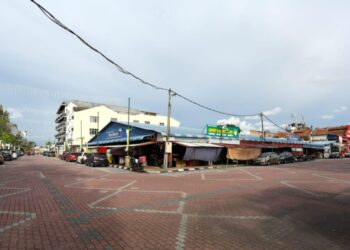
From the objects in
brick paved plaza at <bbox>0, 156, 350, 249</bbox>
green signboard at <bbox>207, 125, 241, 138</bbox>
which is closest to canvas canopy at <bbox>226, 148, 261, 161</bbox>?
green signboard at <bbox>207, 125, 241, 138</bbox>

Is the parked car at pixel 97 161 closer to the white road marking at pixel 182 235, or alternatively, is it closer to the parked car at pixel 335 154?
the white road marking at pixel 182 235

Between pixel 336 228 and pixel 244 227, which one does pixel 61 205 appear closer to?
pixel 244 227

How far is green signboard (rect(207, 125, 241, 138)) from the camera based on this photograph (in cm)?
3300

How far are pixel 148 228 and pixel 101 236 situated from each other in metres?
→ 1.13

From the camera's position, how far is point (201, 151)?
2978 centimetres

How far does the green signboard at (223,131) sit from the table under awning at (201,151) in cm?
195

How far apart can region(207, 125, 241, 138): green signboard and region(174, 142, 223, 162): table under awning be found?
1952 mm

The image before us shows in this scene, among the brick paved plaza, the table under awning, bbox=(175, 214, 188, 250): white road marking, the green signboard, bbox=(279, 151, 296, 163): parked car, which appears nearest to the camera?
bbox=(175, 214, 188, 250): white road marking

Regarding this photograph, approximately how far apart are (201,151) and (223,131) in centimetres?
558

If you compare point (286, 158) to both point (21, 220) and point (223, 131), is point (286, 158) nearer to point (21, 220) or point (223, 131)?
point (223, 131)

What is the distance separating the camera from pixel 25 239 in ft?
18.2

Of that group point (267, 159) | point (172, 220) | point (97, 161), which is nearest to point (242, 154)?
point (267, 159)

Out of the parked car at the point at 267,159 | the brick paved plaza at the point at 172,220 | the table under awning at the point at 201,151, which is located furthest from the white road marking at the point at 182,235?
the parked car at the point at 267,159

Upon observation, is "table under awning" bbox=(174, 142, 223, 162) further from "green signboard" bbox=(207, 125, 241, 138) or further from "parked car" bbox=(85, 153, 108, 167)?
"parked car" bbox=(85, 153, 108, 167)
